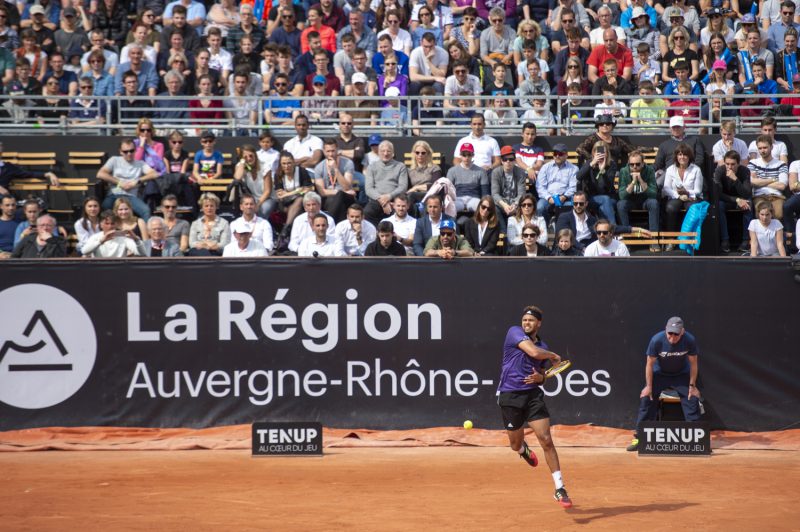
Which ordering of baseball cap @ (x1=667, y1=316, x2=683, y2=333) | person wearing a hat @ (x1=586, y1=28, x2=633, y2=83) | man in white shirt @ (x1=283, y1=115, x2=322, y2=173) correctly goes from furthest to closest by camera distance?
1. person wearing a hat @ (x1=586, y1=28, x2=633, y2=83)
2. man in white shirt @ (x1=283, y1=115, x2=322, y2=173)
3. baseball cap @ (x1=667, y1=316, x2=683, y2=333)

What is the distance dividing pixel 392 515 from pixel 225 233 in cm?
700

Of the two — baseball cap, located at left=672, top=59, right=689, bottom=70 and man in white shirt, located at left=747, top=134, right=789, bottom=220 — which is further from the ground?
baseball cap, located at left=672, top=59, right=689, bottom=70

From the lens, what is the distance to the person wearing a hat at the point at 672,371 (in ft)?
48.8

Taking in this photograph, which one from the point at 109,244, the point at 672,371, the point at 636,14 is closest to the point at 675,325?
the point at 672,371

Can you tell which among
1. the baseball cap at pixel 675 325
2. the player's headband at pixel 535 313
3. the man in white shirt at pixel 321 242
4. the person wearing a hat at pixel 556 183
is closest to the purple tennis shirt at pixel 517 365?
the player's headband at pixel 535 313

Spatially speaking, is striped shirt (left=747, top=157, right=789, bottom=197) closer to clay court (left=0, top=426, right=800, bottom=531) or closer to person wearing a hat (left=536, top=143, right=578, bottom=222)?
person wearing a hat (left=536, top=143, right=578, bottom=222)

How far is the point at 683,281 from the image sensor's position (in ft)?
50.2

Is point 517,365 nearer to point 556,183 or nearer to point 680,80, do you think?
point 556,183

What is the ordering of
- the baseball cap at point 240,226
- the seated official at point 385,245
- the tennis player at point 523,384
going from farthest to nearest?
the baseball cap at point 240,226 < the seated official at point 385,245 < the tennis player at point 523,384

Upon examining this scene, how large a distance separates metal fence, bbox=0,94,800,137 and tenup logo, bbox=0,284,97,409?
5387 mm

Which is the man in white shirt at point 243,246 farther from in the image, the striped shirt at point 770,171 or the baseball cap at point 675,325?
the striped shirt at point 770,171

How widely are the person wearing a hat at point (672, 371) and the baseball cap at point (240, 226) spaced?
6.06m

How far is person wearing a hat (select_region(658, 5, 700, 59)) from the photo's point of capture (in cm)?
2127

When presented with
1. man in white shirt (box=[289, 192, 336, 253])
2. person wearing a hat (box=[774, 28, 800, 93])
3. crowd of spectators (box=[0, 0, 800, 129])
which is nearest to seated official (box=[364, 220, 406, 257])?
man in white shirt (box=[289, 192, 336, 253])
